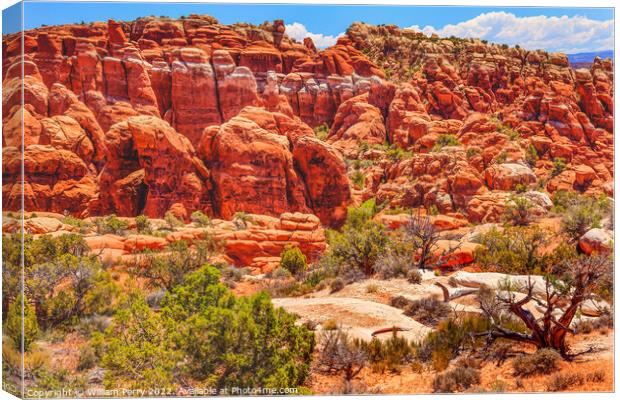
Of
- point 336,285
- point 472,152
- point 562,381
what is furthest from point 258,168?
point 562,381

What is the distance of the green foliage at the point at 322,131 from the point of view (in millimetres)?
24594

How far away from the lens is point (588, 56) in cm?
1480

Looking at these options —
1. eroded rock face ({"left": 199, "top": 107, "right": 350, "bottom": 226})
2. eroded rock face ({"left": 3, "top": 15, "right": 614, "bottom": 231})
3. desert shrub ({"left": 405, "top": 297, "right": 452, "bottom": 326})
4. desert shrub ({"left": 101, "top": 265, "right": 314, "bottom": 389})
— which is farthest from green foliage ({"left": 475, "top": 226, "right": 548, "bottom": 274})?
eroded rock face ({"left": 199, "top": 107, "right": 350, "bottom": 226})

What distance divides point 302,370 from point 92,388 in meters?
3.42

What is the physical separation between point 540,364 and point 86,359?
763cm

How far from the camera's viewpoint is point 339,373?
11.1 meters

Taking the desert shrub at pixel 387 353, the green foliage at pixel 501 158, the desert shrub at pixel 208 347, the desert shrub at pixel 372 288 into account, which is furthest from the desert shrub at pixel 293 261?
the green foliage at pixel 501 158

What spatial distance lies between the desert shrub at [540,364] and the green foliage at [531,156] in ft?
35.5

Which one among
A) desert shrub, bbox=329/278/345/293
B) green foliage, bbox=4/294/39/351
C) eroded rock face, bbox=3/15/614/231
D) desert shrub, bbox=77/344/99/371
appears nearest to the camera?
green foliage, bbox=4/294/39/351

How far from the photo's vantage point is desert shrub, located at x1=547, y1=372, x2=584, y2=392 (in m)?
10.9

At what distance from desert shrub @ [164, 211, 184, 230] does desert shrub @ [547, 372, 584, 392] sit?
1085 centimetres

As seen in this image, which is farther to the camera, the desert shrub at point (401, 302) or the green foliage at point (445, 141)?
the green foliage at point (445, 141)

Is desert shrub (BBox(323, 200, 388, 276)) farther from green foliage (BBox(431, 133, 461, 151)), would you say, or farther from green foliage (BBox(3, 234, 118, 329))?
green foliage (BBox(431, 133, 461, 151))

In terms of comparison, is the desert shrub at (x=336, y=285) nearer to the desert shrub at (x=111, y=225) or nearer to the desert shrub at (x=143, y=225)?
the desert shrub at (x=143, y=225)
